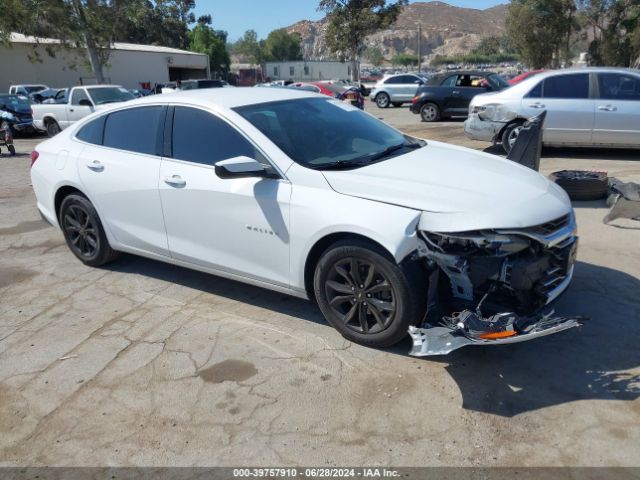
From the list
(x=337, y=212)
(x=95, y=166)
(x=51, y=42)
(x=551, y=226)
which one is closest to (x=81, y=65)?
(x=51, y=42)

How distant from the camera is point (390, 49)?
198875mm

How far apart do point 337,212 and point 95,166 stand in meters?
2.63

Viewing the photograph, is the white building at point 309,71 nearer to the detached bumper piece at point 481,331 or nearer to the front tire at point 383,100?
the front tire at point 383,100

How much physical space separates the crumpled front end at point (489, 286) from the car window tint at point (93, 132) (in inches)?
132

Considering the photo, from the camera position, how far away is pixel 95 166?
15.8 ft

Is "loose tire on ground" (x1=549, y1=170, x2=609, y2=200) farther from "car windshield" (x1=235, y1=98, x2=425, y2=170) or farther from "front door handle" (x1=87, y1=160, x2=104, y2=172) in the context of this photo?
"front door handle" (x1=87, y1=160, x2=104, y2=172)

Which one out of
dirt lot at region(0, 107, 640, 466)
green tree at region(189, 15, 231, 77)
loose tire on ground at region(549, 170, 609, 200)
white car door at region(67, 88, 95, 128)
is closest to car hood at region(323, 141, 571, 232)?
dirt lot at region(0, 107, 640, 466)

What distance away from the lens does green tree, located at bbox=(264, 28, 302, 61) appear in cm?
10762

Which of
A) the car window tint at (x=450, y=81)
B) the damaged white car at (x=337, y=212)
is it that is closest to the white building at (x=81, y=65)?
the car window tint at (x=450, y=81)

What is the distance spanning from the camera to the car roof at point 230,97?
421 centimetres

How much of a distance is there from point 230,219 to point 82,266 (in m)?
2.37

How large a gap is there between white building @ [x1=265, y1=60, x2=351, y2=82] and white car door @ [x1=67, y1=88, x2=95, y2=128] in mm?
56966

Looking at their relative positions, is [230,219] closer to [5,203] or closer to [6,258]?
[6,258]

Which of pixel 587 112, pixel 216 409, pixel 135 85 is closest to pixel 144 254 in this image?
pixel 216 409
